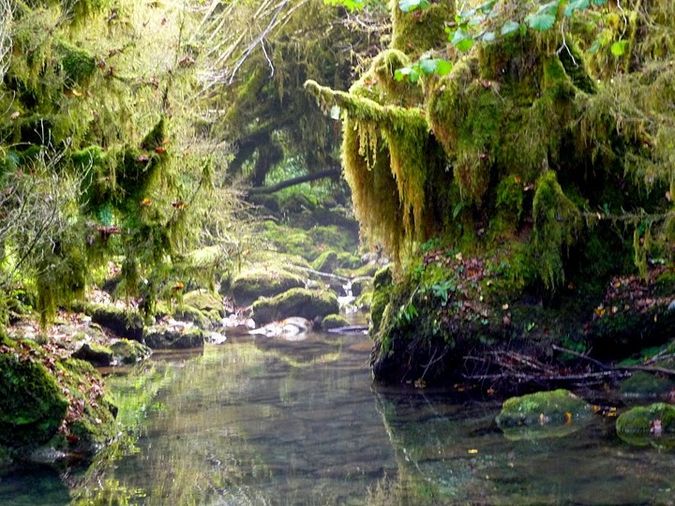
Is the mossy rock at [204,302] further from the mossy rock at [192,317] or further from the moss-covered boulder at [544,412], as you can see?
the moss-covered boulder at [544,412]

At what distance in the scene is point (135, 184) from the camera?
8.66 metres

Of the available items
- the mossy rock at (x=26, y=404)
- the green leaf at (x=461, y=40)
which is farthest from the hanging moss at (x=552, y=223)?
the green leaf at (x=461, y=40)

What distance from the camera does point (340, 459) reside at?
695 cm

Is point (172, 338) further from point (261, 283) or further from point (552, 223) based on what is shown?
point (552, 223)

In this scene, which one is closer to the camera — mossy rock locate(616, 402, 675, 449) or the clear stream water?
the clear stream water

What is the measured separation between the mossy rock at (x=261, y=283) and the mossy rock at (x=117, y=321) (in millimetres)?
6683

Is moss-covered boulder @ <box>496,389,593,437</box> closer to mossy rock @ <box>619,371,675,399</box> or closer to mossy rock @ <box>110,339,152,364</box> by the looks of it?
mossy rock @ <box>619,371,675,399</box>

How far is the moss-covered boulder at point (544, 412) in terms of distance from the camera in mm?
7570

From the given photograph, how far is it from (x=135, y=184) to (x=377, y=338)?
4.51 m

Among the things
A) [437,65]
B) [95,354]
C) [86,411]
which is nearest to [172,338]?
[95,354]

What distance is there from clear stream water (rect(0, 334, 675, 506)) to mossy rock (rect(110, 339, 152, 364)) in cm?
421

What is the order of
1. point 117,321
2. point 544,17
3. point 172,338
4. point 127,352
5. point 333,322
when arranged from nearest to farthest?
1. point 544,17
2. point 127,352
3. point 117,321
4. point 172,338
5. point 333,322

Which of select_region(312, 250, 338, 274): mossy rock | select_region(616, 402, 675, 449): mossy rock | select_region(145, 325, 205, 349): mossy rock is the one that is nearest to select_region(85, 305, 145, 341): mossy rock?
select_region(145, 325, 205, 349): mossy rock

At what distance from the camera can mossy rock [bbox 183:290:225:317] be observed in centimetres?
2214
